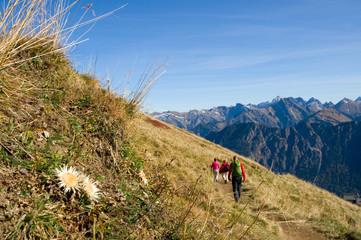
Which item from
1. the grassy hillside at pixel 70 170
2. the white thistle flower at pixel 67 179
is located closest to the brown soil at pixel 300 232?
the grassy hillside at pixel 70 170

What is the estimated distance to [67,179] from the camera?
219 cm

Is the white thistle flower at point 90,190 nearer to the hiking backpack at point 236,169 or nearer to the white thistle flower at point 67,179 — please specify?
the white thistle flower at point 67,179

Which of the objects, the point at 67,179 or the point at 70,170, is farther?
the point at 70,170

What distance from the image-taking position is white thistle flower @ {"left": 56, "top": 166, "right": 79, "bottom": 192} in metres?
2.14

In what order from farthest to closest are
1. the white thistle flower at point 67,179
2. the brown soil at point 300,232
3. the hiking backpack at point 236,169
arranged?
the hiking backpack at point 236,169 < the brown soil at point 300,232 < the white thistle flower at point 67,179

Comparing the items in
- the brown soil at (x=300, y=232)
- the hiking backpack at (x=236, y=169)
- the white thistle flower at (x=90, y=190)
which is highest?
the hiking backpack at (x=236, y=169)

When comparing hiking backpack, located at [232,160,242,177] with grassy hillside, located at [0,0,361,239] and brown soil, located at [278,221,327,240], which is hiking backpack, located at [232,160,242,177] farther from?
grassy hillside, located at [0,0,361,239]

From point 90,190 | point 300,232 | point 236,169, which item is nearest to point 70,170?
point 90,190

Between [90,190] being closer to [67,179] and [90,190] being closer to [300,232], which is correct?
[67,179]

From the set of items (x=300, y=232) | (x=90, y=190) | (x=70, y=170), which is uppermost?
(x=70, y=170)

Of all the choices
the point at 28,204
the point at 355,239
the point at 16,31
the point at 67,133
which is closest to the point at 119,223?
the point at 28,204

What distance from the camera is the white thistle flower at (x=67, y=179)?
84.4 inches

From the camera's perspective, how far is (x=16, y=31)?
2348 mm

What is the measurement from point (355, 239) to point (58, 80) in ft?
27.5
